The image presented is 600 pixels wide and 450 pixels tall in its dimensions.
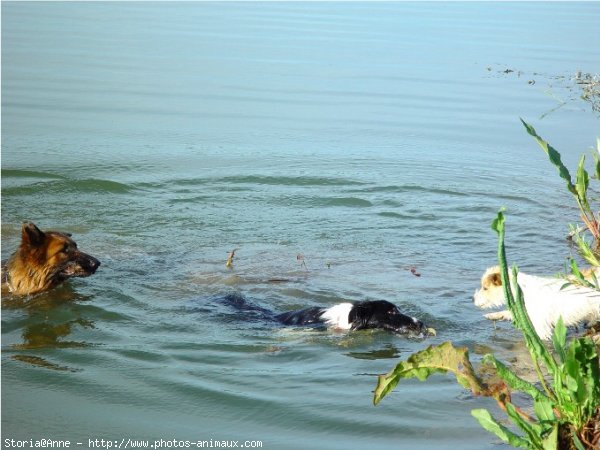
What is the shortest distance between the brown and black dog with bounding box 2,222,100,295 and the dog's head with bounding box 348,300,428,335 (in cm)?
235

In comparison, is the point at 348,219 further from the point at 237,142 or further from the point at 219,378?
the point at 219,378

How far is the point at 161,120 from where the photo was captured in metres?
13.0

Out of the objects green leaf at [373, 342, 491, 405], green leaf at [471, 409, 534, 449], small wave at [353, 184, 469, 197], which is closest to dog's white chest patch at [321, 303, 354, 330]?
green leaf at [373, 342, 491, 405]

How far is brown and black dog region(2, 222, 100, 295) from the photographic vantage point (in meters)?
6.91

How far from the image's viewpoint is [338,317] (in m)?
6.29

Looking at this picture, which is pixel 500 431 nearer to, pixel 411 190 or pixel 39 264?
pixel 39 264

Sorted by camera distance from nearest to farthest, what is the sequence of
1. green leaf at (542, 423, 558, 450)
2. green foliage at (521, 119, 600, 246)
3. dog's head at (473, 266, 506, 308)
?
green leaf at (542, 423, 558, 450), green foliage at (521, 119, 600, 246), dog's head at (473, 266, 506, 308)

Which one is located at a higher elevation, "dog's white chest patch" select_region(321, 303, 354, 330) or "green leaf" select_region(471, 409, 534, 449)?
"green leaf" select_region(471, 409, 534, 449)

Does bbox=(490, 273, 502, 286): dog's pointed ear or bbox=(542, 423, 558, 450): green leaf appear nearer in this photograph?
bbox=(542, 423, 558, 450): green leaf

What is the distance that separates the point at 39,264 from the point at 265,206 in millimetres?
3271

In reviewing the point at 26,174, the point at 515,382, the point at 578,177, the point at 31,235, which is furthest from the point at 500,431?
the point at 26,174

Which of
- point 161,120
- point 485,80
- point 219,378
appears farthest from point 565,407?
point 485,80

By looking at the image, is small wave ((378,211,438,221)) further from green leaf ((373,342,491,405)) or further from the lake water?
green leaf ((373,342,491,405))

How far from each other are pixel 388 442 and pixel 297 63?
1275cm
